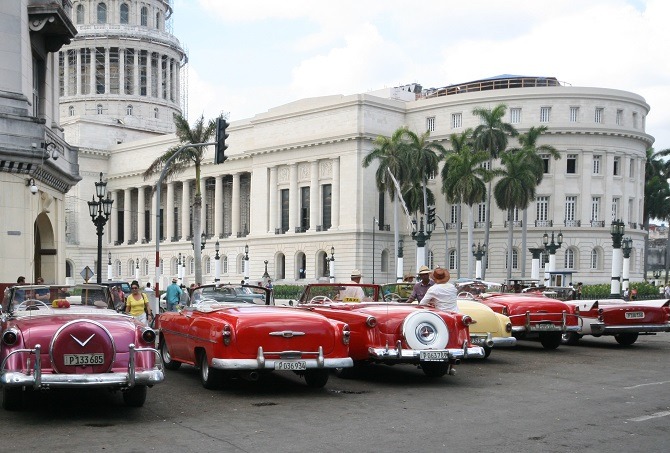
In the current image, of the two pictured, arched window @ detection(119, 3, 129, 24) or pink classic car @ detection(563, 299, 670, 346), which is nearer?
pink classic car @ detection(563, 299, 670, 346)

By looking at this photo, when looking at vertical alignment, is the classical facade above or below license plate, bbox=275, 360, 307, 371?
above

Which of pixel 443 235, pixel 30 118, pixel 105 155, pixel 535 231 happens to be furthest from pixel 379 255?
pixel 30 118

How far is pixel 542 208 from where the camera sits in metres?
71.8

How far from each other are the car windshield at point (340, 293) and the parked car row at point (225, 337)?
0.06 feet

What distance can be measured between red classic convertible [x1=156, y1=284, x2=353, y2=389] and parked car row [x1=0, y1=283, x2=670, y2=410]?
13 mm

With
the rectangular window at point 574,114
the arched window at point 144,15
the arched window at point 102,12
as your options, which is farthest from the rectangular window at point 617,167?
the arched window at point 102,12

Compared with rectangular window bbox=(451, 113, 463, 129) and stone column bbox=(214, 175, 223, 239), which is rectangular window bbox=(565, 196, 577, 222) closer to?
rectangular window bbox=(451, 113, 463, 129)

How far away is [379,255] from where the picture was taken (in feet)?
244

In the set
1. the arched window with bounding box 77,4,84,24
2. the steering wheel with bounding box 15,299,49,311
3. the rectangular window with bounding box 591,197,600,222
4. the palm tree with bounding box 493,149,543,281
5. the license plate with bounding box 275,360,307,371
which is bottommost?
the license plate with bounding box 275,360,307,371

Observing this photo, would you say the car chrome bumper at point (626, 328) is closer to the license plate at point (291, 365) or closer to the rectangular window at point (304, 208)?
the license plate at point (291, 365)

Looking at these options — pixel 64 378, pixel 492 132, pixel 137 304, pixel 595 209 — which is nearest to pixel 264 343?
pixel 64 378

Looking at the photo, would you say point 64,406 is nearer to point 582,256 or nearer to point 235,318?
point 235,318

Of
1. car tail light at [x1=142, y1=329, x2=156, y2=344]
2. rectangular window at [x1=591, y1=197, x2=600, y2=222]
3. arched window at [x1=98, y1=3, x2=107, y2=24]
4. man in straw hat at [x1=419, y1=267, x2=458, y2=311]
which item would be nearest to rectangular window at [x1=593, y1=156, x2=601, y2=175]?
rectangular window at [x1=591, y1=197, x2=600, y2=222]

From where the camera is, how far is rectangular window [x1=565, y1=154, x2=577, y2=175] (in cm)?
7144
